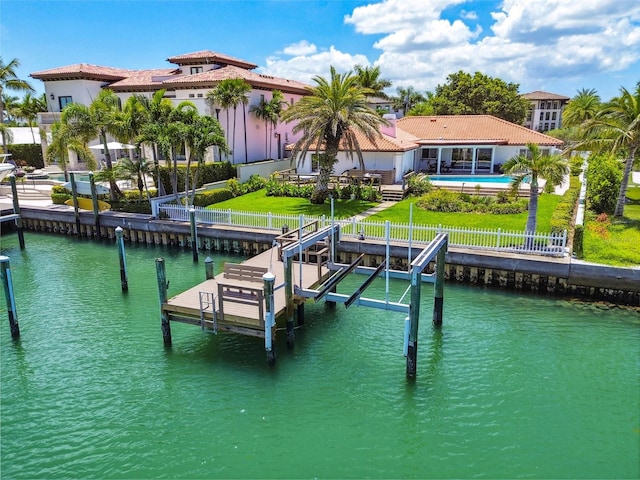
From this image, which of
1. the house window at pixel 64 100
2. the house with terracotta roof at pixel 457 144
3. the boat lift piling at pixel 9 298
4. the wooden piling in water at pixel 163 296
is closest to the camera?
the wooden piling in water at pixel 163 296

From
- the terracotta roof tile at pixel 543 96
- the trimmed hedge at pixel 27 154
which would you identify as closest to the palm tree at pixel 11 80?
the trimmed hedge at pixel 27 154

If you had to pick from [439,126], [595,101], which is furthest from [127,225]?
[595,101]

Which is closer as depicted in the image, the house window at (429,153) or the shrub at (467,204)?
the shrub at (467,204)

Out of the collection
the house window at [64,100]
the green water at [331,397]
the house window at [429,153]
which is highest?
the house window at [64,100]

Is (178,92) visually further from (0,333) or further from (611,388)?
(611,388)

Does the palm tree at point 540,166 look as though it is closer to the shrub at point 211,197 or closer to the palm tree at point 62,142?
the shrub at point 211,197

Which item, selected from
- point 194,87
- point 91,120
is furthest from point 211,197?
point 194,87

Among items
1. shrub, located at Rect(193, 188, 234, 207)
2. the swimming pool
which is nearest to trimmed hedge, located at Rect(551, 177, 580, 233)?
the swimming pool

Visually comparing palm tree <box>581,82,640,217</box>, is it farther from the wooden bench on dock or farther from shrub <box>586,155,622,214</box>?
the wooden bench on dock
